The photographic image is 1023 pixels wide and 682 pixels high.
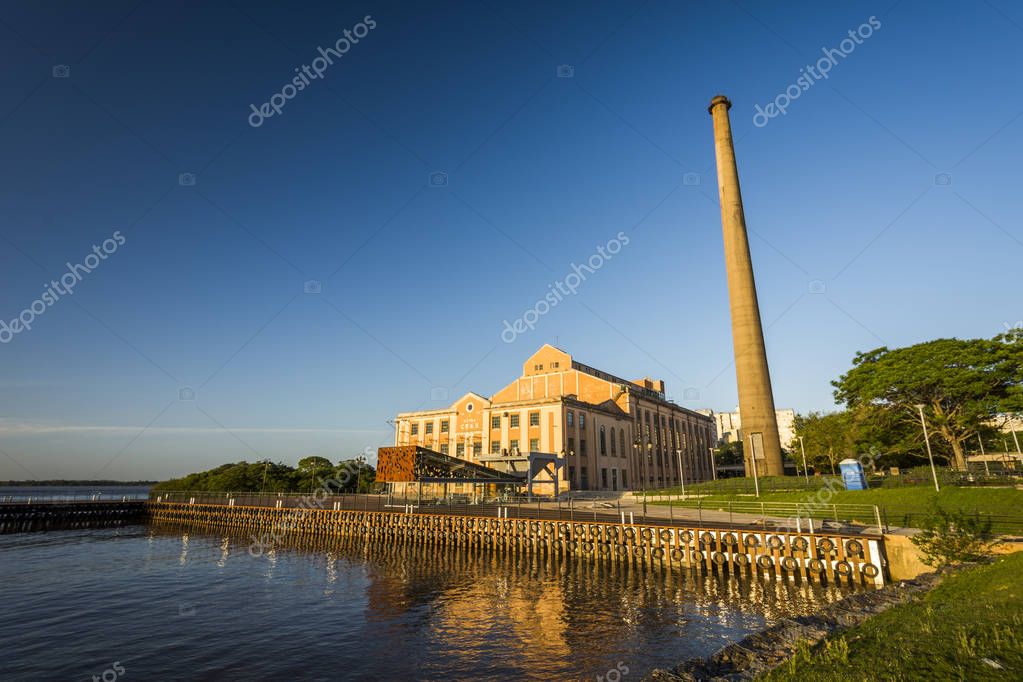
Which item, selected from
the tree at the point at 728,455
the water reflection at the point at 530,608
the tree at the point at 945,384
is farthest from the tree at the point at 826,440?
the water reflection at the point at 530,608

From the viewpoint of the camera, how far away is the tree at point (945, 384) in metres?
40.7

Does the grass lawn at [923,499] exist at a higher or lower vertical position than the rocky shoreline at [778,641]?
higher

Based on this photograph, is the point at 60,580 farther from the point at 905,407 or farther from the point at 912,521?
the point at 905,407

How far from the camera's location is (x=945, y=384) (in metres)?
42.2

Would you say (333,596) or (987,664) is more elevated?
(987,664)

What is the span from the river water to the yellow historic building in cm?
3211

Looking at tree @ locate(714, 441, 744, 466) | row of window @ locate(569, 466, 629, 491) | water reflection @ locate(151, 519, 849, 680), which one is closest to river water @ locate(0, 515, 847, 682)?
water reflection @ locate(151, 519, 849, 680)

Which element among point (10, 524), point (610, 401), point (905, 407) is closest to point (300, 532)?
point (10, 524)

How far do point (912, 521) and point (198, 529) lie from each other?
64695 millimetres

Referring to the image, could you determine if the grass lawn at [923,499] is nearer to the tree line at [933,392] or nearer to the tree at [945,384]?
the tree line at [933,392]

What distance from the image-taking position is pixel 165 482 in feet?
308

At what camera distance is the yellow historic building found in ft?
223

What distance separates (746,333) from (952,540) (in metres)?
36.5

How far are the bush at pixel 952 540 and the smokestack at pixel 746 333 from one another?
29.5 meters
